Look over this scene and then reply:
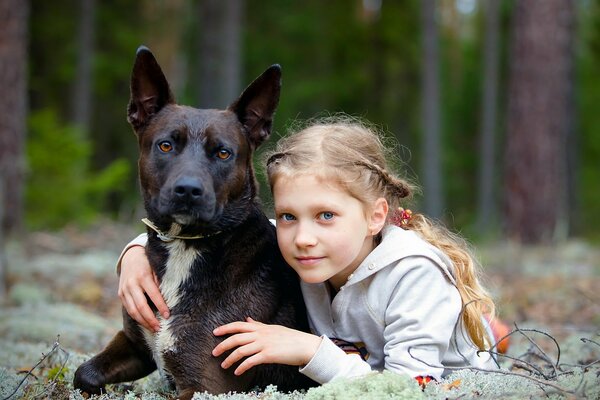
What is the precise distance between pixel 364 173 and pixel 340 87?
1999cm

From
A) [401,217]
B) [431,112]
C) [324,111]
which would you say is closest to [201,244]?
[401,217]

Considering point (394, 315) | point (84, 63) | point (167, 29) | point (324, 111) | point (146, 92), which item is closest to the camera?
point (394, 315)

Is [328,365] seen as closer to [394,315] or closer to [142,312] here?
[394,315]

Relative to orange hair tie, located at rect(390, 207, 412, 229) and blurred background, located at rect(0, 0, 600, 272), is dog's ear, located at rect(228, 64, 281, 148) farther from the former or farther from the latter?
blurred background, located at rect(0, 0, 600, 272)

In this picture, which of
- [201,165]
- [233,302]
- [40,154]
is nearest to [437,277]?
[233,302]

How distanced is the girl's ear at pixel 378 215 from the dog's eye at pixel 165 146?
3.34ft

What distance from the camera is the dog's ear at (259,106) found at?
12.3 feet

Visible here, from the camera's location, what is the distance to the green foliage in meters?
12.3

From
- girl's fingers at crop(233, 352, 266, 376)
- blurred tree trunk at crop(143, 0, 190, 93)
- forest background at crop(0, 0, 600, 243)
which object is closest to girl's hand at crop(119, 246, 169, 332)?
girl's fingers at crop(233, 352, 266, 376)

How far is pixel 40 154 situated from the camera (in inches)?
492

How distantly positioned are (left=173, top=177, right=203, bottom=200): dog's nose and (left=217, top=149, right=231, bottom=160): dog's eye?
0.29 m

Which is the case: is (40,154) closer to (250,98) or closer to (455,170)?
(250,98)

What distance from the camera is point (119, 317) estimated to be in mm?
6703

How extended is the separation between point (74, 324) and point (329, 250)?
3.11 m
